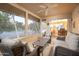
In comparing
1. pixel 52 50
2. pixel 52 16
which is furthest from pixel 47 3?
pixel 52 50

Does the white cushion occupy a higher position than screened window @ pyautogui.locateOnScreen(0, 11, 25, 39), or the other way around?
screened window @ pyautogui.locateOnScreen(0, 11, 25, 39)

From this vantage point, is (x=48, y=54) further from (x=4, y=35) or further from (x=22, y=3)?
(x=22, y=3)

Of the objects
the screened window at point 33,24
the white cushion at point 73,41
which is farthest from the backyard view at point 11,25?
the white cushion at point 73,41

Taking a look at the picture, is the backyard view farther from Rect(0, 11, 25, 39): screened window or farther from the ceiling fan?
the ceiling fan

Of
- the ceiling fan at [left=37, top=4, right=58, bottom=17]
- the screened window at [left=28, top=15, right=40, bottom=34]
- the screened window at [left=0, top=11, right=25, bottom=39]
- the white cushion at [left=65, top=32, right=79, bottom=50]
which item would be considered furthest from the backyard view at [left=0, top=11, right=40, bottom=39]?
the white cushion at [left=65, top=32, right=79, bottom=50]

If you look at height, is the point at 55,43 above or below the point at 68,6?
below

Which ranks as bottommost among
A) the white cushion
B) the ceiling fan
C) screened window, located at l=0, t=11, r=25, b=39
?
the white cushion

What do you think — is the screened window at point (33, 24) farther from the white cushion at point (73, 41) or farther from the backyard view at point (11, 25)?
the white cushion at point (73, 41)

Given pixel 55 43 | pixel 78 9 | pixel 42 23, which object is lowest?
pixel 55 43

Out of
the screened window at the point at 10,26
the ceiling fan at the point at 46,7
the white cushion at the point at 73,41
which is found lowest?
the white cushion at the point at 73,41

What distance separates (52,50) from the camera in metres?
2.09

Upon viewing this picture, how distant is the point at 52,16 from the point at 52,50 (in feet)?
1.74

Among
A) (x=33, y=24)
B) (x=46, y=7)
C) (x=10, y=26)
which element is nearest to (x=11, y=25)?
(x=10, y=26)

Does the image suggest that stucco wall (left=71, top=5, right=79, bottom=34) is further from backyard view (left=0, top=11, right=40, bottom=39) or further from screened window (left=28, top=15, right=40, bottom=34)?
backyard view (left=0, top=11, right=40, bottom=39)
